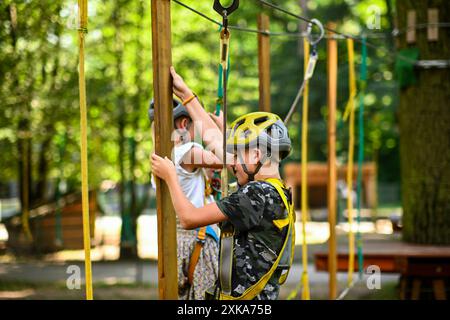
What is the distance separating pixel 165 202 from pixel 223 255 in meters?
0.37

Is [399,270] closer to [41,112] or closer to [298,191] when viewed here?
[41,112]

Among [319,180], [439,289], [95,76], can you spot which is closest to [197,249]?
[439,289]

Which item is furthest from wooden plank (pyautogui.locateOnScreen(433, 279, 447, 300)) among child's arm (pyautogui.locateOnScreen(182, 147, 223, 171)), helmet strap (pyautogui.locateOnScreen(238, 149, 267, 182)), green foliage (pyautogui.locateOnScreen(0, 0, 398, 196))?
green foliage (pyautogui.locateOnScreen(0, 0, 398, 196))

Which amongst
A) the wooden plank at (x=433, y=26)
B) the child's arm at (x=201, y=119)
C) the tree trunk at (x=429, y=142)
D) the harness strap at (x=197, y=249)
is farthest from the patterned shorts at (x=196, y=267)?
the wooden plank at (x=433, y=26)

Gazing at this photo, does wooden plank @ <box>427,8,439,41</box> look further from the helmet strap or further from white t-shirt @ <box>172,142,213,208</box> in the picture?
the helmet strap

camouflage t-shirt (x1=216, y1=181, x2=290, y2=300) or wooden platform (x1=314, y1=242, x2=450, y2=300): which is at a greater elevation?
camouflage t-shirt (x1=216, y1=181, x2=290, y2=300)

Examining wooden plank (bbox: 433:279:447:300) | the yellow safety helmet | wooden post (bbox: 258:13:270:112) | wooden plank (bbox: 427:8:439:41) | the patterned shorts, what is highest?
wooden plank (bbox: 427:8:439:41)

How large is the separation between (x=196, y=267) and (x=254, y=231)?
4.14ft

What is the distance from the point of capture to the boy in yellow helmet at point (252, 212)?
3041 millimetres

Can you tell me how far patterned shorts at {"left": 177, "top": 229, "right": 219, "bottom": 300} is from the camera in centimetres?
432

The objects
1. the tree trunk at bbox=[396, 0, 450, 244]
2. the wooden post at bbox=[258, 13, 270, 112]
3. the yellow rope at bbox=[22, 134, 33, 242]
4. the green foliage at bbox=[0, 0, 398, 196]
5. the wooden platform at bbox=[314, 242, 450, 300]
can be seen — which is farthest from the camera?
the yellow rope at bbox=[22, 134, 33, 242]

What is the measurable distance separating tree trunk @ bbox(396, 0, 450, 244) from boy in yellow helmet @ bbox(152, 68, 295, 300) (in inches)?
170

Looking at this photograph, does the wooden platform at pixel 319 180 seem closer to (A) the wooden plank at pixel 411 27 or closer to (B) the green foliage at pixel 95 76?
(B) the green foliage at pixel 95 76
